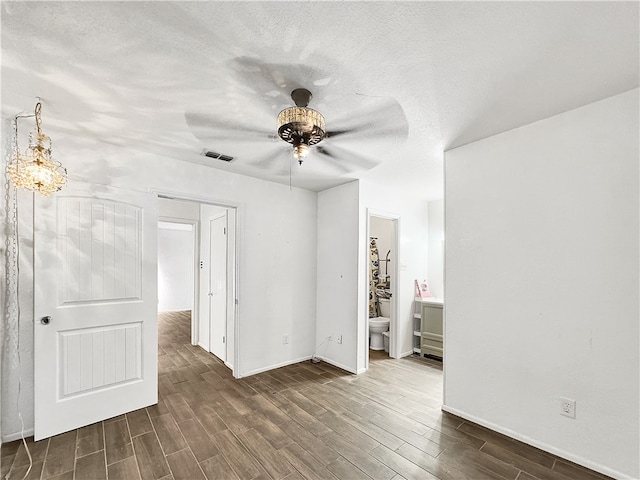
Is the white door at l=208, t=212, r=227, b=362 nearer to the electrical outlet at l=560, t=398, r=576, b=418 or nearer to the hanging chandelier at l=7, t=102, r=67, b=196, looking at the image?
the hanging chandelier at l=7, t=102, r=67, b=196

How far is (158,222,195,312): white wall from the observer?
836 cm

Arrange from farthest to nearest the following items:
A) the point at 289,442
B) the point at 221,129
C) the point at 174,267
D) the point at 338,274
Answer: the point at 174,267, the point at 338,274, the point at 221,129, the point at 289,442

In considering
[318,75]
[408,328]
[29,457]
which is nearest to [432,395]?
[408,328]

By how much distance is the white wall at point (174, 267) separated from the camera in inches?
329

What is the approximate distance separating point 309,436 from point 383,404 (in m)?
0.87

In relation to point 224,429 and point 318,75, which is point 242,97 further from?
point 224,429

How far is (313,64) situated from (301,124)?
1.02ft

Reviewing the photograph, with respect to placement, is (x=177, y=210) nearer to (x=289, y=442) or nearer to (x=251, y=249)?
(x=251, y=249)

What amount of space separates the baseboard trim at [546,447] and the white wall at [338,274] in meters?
1.36

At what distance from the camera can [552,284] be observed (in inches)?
84.5

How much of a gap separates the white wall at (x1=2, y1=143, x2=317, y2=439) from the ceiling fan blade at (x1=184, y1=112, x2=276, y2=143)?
0.77 metres

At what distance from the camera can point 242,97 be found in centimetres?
191

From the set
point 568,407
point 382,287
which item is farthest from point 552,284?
point 382,287

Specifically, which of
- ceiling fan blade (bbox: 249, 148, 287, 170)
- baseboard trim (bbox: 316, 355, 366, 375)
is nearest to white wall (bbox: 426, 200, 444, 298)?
baseboard trim (bbox: 316, 355, 366, 375)
